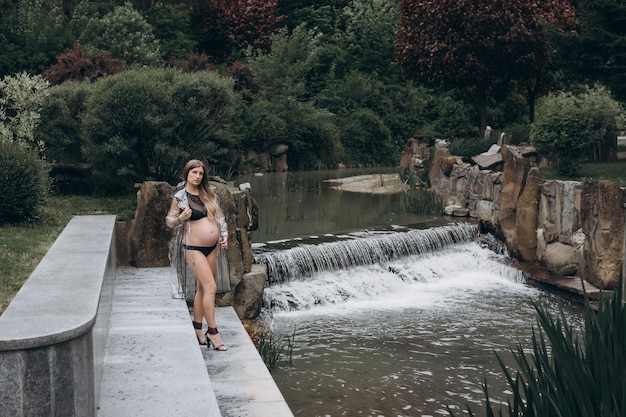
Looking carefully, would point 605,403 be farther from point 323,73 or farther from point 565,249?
point 323,73

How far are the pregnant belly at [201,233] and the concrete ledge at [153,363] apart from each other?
0.84 metres

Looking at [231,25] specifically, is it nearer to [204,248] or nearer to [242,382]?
[204,248]

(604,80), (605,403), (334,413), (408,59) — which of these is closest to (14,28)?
(408,59)

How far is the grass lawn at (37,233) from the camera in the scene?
8398mm

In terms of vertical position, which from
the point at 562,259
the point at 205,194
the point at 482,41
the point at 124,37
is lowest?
the point at 562,259

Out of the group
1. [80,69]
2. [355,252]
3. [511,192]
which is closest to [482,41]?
[511,192]

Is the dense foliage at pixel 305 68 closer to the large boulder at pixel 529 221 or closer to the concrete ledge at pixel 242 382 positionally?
the large boulder at pixel 529 221

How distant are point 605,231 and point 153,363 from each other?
1046 cm

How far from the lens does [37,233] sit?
11.0 meters

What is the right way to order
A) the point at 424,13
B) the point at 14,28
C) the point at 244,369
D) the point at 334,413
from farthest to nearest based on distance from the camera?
the point at 14,28
the point at 424,13
the point at 334,413
the point at 244,369

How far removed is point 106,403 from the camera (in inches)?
226

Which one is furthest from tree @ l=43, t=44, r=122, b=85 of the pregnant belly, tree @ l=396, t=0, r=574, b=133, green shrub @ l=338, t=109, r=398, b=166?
green shrub @ l=338, t=109, r=398, b=166

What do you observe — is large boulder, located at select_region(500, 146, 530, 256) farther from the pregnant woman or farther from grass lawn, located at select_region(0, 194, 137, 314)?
the pregnant woman

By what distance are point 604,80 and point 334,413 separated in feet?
48.8
